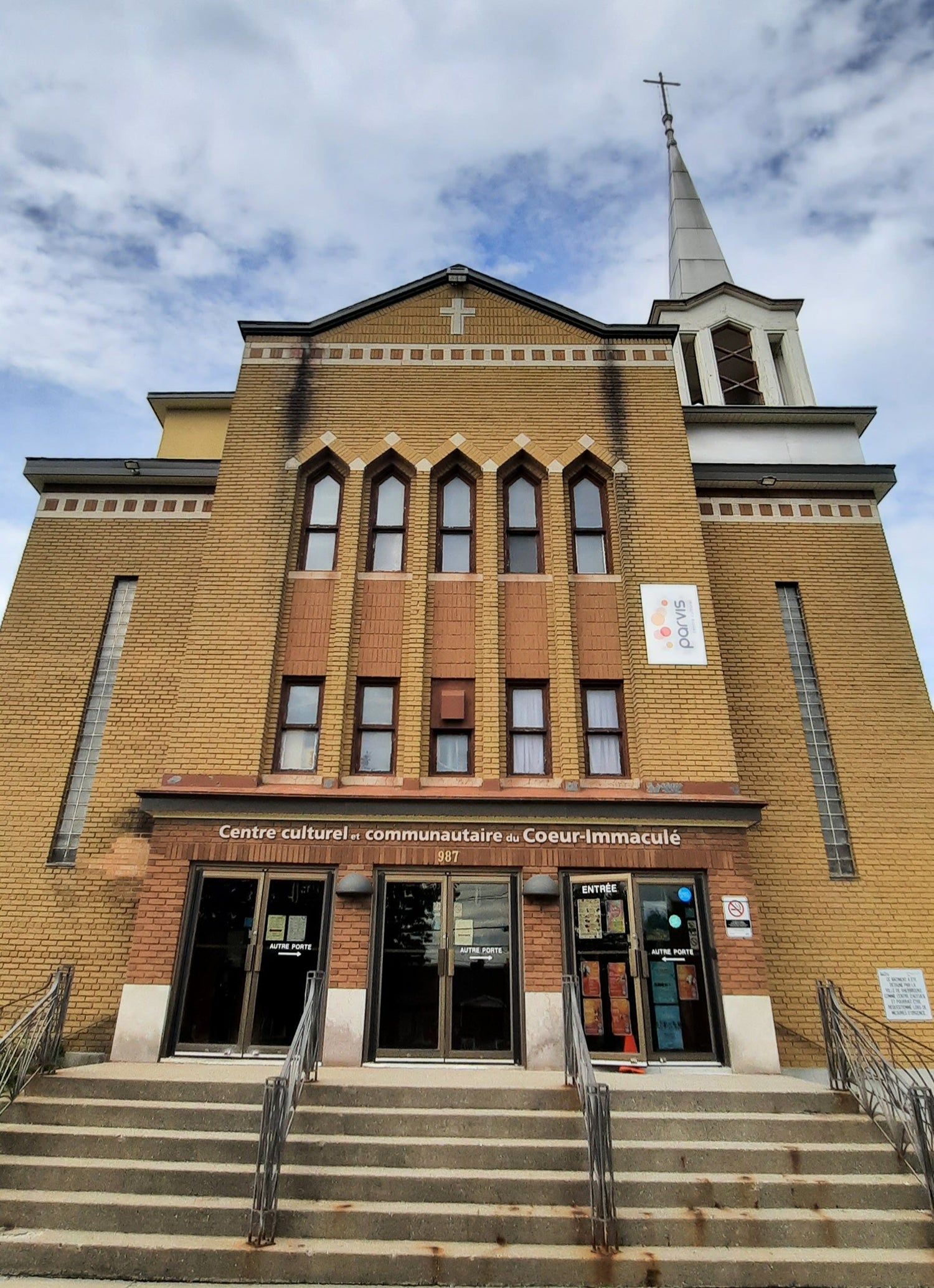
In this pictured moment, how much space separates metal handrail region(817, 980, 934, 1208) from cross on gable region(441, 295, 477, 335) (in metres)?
12.4

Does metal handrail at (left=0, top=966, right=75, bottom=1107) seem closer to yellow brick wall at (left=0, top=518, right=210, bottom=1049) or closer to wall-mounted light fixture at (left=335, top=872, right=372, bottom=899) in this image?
yellow brick wall at (left=0, top=518, right=210, bottom=1049)

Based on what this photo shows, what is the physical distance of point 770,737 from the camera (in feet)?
41.9

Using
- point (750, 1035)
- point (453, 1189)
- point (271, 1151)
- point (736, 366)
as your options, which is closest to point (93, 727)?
point (271, 1151)

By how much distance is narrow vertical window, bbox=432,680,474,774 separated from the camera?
11.6m

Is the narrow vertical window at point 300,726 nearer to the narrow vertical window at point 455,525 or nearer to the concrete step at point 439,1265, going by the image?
the narrow vertical window at point 455,525

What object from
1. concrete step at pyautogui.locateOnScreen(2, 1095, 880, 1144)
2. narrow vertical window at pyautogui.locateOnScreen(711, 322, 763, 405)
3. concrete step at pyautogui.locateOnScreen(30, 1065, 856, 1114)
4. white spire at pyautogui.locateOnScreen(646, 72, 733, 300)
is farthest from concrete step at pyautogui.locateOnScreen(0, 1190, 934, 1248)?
white spire at pyautogui.locateOnScreen(646, 72, 733, 300)

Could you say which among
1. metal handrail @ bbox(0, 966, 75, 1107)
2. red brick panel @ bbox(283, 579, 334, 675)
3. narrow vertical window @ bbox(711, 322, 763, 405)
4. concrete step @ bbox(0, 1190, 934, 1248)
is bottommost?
concrete step @ bbox(0, 1190, 934, 1248)

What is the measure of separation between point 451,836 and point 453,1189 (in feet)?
15.4

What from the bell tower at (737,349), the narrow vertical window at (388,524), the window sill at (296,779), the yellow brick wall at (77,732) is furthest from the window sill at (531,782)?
the bell tower at (737,349)

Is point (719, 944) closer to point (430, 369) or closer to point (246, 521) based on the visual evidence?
point (246, 521)

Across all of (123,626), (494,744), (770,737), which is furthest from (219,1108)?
(770,737)

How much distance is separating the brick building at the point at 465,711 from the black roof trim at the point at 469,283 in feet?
0.22

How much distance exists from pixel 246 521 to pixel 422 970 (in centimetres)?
768

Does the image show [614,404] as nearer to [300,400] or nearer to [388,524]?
[388,524]
